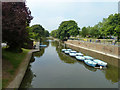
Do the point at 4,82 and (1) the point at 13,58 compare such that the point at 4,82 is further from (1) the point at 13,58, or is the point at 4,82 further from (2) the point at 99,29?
(2) the point at 99,29

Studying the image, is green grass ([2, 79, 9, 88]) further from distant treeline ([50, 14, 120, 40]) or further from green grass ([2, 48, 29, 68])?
distant treeline ([50, 14, 120, 40])

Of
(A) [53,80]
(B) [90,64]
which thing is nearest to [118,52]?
(B) [90,64]

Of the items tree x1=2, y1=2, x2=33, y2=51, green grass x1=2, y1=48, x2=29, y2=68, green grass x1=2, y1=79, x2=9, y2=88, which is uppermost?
tree x1=2, y1=2, x2=33, y2=51

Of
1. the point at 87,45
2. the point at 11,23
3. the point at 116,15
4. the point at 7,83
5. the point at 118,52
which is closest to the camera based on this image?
the point at 7,83

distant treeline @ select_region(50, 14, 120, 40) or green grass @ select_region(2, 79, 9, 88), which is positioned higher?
distant treeline @ select_region(50, 14, 120, 40)

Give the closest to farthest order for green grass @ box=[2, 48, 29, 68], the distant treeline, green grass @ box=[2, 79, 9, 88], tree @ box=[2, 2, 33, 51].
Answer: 1. green grass @ box=[2, 79, 9, 88]
2. tree @ box=[2, 2, 33, 51]
3. green grass @ box=[2, 48, 29, 68]
4. the distant treeline

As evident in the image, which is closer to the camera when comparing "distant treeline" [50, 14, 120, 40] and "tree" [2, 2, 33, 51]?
"tree" [2, 2, 33, 51]

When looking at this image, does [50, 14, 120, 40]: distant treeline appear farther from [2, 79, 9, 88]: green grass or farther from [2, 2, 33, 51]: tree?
[2, 79, 9, 88]: green grass

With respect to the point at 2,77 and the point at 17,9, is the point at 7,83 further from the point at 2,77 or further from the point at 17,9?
the point at 17,9

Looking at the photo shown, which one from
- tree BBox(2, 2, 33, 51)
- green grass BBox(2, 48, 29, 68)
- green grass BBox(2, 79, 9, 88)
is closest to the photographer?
green grass BBox(2, 79, 9, 88)

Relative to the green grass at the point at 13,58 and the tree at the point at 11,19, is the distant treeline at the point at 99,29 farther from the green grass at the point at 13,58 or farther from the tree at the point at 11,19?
the green grass at the point at 13,58

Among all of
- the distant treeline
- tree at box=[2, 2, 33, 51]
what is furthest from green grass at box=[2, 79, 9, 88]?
the distant treeline

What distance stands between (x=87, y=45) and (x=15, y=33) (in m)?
29.4

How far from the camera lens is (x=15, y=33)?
425 inches
